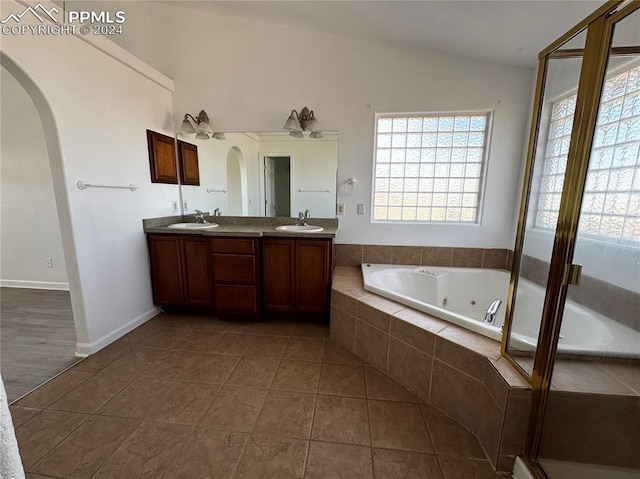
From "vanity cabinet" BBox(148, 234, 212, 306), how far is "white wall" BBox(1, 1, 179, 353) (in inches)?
3.9

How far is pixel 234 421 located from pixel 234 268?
1.27 metres

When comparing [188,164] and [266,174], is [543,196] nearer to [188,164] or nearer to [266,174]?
[266,174]

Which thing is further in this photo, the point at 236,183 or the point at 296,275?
the point at 236,183

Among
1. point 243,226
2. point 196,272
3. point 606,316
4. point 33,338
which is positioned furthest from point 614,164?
point 33,338

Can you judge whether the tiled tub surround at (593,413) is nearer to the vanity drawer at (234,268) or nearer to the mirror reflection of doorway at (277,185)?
the vanity drawer at (234,268)

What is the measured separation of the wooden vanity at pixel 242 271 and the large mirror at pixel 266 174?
0.51m

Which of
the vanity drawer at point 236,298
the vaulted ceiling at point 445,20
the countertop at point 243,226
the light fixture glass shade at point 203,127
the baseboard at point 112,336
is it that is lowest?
the baseboard at point 112,336

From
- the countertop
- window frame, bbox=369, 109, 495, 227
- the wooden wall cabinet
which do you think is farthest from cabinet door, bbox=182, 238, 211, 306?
window frame, bbox=369, 109, 495, 227

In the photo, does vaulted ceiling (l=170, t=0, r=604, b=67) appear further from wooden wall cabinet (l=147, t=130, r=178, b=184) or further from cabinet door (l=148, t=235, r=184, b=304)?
cabinet door (l=148, t=235, r=184, b=304)

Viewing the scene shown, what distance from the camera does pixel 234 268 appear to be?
8.05 feet

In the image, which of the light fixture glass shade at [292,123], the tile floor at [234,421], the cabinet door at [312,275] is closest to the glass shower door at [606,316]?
the tile floor at [234,421]

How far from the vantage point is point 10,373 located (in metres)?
1.80

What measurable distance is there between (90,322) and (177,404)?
103 cm

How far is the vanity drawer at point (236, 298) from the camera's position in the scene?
2484mm
